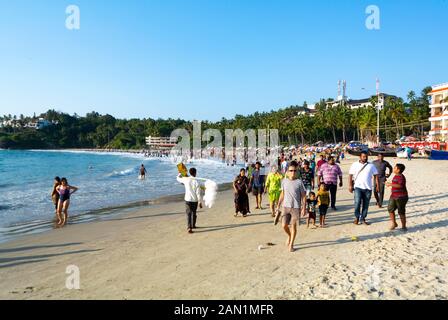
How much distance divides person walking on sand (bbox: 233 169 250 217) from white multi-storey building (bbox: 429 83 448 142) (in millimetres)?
46403

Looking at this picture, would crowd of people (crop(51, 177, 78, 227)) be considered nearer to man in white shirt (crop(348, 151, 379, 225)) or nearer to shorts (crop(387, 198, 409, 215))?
man in white shirt (crop(348, 151, 379, 225))

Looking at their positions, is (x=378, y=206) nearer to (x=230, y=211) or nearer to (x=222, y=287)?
(x=230, y=211)

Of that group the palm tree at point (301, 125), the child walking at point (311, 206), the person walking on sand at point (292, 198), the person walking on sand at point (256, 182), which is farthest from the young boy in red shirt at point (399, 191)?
the palm tree at point (301, 125)

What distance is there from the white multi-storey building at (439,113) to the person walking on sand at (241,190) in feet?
152

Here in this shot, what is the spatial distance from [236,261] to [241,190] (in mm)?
4341

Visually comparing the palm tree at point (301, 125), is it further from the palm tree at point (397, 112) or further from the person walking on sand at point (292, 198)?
the person walking on sand at point (292, 198)

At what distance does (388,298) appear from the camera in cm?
459

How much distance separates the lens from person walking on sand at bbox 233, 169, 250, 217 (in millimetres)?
10625


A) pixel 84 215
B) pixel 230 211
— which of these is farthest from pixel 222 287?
pixel 84 215

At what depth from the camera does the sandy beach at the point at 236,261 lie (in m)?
5.12

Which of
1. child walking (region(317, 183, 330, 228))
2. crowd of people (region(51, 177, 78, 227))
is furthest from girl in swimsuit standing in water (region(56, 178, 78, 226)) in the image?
child walking (region(317, 183, 330, 228))

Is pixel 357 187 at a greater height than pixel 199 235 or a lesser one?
greater
